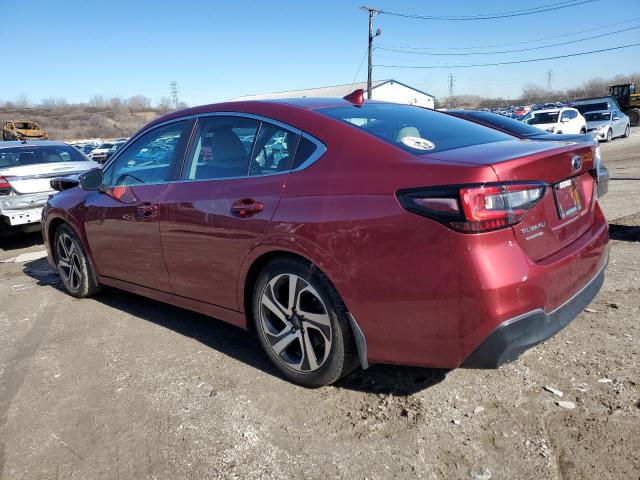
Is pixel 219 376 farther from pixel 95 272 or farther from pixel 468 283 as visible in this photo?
pixel 95 272

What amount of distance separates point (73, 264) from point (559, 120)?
18252 mm

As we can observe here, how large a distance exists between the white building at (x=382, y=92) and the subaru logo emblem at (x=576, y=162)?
57063 millimetres

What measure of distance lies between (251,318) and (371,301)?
105 cm

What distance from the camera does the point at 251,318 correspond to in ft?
10.8

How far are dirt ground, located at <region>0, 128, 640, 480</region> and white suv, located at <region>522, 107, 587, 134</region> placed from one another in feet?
52.8

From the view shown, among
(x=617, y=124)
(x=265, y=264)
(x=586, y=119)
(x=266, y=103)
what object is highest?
(x=266, y=103)

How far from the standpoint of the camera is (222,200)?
3.20 metres

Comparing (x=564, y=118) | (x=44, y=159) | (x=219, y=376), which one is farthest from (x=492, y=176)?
(x=564, y=118)

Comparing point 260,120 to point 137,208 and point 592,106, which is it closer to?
point 137,208

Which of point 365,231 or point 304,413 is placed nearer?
point 365,231

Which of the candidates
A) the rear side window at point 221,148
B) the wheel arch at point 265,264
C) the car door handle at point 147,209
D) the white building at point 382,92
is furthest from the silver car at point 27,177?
the white building at point 382,92

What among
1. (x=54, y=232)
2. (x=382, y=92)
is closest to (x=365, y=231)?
(x=54, y=232)

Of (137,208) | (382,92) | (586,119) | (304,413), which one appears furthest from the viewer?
(382,92)

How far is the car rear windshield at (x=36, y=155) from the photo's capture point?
8047mm
